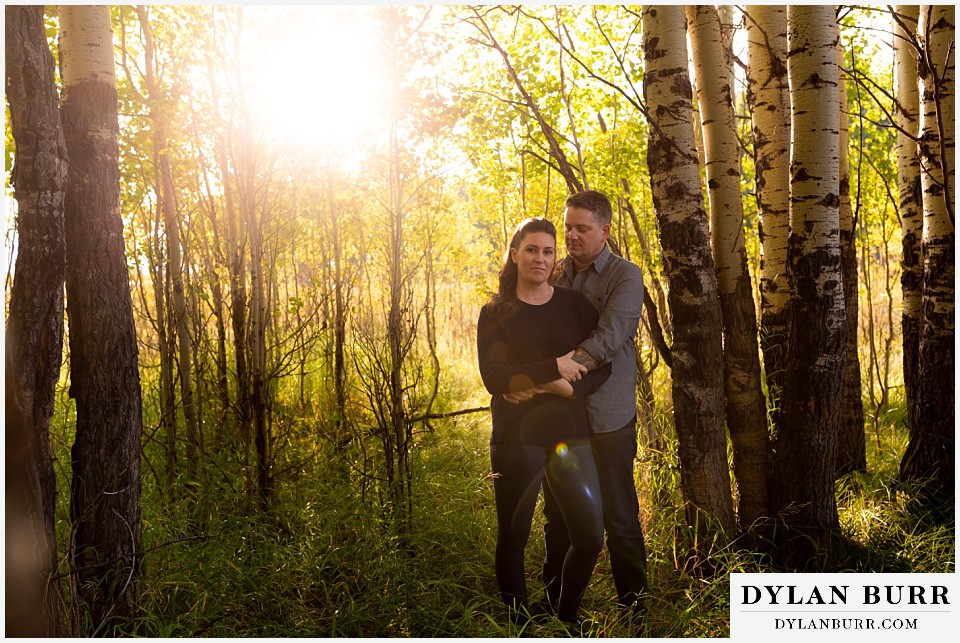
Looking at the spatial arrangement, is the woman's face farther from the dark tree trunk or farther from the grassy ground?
the dark tree trunk

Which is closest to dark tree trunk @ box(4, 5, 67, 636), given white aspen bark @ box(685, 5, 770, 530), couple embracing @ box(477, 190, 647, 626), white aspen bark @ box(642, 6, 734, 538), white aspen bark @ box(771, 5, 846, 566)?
couple embracing @ box(477, 190, 647, 626)

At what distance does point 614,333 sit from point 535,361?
0.31m

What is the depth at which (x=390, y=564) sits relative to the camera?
9.89 ft

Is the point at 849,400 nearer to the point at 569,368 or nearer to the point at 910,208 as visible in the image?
the point at 910,208

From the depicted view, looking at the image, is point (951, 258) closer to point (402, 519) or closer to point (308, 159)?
Answer: point (402, 519)

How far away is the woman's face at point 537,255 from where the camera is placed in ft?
8.29

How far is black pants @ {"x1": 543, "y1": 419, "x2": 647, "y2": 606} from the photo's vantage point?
2.63 meters

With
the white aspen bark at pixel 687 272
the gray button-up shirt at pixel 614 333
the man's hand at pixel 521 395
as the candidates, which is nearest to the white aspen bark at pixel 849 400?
the white aspen bark at pixel 687 272

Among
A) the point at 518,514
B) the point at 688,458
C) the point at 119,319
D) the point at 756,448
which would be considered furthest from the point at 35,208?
the point at 756,448

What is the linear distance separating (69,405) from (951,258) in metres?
5.34

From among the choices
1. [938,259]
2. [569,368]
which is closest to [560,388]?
[569,368]

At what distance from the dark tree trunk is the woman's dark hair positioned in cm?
144

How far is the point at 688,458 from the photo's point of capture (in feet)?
9.63

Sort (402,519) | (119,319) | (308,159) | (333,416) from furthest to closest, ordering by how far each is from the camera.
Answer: (333,416)
(308,159)
(402,519)
(119,319)
